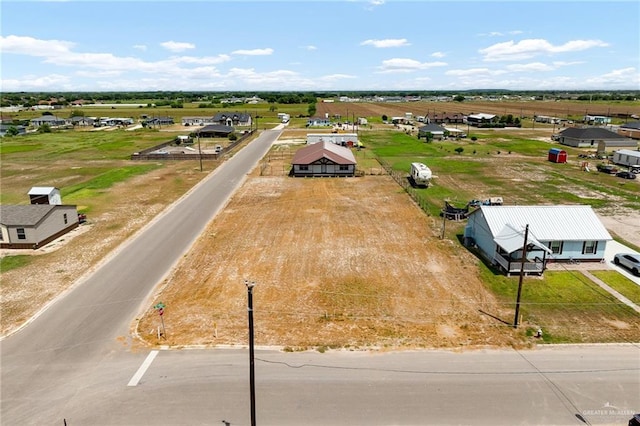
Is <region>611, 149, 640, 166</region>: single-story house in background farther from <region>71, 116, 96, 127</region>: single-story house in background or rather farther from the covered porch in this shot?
<region>71, 116, 96, 127</region>: single-story house in background

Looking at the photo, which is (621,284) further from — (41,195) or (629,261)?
Result: (41,195)

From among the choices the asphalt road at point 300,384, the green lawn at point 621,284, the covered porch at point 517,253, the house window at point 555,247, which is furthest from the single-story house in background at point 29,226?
the green lawn at point 621,284

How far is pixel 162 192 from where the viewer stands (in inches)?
2147

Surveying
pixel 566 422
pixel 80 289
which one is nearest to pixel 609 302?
pixel 566 422

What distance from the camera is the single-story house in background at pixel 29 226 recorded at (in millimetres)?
34938

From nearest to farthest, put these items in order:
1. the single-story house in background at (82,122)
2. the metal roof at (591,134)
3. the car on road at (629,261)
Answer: the car on road at (629,261)
the metal roof at (591,134)
the single-story house in background at (82,122)

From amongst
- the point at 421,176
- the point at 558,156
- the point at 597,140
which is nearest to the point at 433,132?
the point at 597,140

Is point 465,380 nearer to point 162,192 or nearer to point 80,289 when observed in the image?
point 80,289

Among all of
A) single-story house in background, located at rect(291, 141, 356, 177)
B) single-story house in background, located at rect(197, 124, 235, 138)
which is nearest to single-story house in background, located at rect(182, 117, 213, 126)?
single-story house in background, located at rect(197, 124, 235, 138)

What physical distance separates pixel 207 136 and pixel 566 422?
350 feet

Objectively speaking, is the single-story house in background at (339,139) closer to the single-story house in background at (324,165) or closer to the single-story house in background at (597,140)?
the single-story house in background at (324,165)

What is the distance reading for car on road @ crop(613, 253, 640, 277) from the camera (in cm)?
2991

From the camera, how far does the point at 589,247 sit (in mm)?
31828

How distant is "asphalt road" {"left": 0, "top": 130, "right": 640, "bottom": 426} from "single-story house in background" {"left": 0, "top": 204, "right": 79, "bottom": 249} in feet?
47.2
